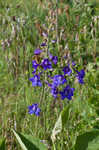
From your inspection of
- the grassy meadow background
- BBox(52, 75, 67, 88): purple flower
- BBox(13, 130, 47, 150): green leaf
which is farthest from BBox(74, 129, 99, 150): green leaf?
BBox(52, 75, 67, 88): purple flower

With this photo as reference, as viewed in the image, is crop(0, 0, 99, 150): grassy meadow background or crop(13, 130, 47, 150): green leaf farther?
crop(0, 0, 99, 150): grassy meadow background

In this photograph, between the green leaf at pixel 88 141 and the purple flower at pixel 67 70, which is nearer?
the green leaf at pixel 88 141

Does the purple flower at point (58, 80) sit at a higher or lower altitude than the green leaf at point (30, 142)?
higher

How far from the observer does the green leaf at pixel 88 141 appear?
110cm

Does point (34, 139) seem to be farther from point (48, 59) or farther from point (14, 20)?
point (14, 20)

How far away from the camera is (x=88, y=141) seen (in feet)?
3.67

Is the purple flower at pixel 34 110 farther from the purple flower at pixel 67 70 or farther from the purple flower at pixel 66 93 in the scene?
the purple flower at pixel 67 70

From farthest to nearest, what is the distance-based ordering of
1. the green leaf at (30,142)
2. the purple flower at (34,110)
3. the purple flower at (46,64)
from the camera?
the purple flower at (34,110) < the purple flower at (46,64) < the green leaf at (30,142)

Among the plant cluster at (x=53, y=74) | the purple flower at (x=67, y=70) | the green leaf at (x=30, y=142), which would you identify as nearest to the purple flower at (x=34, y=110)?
the plant cluster at (x=53, y=74)

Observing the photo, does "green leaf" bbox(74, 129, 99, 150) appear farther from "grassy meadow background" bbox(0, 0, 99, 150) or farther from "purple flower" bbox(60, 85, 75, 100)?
"purple flower" bbox(60, 85, 75, 100)

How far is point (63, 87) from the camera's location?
1.61 meters

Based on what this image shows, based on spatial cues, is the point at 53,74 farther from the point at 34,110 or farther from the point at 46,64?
the point at 34,110

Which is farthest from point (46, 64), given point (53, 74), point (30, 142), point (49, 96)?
point (30, 142)

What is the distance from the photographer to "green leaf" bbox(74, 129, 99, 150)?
3.61 feet
